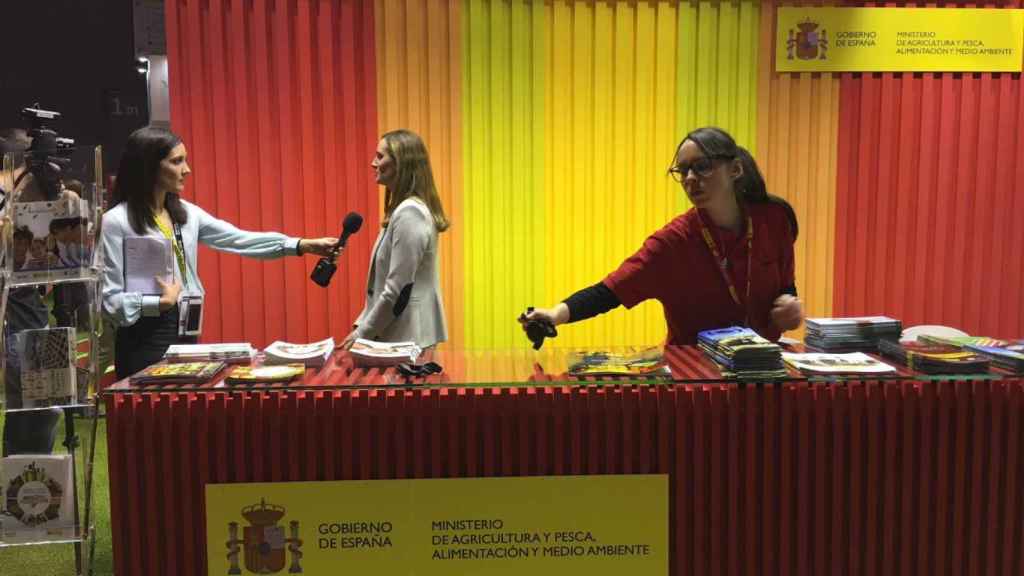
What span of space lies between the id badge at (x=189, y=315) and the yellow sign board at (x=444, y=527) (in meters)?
1.15

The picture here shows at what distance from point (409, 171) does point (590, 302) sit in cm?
116

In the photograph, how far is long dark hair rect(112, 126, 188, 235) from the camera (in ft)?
9.25

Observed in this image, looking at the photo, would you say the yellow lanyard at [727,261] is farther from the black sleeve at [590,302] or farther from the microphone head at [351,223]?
the microphone head at [351,223]

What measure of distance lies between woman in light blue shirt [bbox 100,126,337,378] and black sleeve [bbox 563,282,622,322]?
1445 mm

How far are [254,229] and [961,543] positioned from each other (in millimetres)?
3639

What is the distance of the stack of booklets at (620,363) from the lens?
1911 millimetres

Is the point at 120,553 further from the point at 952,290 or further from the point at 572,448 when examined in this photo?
the point at 952,290

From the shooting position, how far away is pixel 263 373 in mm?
1927

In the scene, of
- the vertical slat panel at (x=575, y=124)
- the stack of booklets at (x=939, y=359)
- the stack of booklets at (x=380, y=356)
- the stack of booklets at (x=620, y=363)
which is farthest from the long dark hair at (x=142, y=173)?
the stack of booklets at (x=939, y=359)

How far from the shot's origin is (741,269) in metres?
2.39

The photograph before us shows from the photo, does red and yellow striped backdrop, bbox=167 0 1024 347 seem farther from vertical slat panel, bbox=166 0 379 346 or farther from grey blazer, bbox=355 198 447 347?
grey blazer, bbox=355 198 447 347

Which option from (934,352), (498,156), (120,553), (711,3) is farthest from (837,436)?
(711,3)

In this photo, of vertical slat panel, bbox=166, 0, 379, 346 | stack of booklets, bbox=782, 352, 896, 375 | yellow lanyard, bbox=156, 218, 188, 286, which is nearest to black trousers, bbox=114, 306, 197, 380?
yellow lanyard, bbox=156, 218, 188, 286

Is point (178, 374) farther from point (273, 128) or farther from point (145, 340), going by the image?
point (273, 128)
